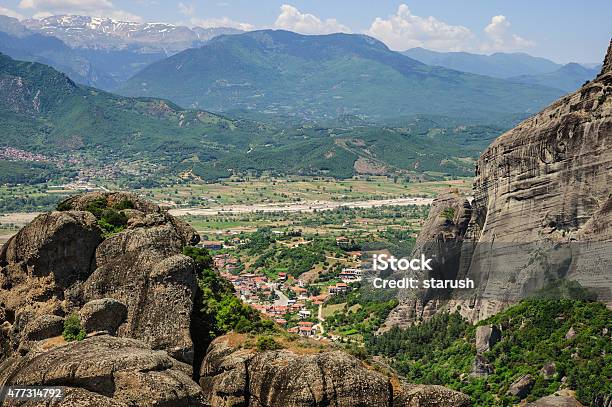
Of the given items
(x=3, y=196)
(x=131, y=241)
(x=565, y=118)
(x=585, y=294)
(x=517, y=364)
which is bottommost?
(x=3, y=196)

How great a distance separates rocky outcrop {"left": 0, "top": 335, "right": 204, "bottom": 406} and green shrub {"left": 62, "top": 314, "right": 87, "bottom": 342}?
11.0 feet

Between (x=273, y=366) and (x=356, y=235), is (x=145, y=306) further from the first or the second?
(x=356, y=235)

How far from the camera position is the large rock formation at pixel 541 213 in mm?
41031

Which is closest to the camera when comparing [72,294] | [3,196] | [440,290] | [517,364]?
[72,294]

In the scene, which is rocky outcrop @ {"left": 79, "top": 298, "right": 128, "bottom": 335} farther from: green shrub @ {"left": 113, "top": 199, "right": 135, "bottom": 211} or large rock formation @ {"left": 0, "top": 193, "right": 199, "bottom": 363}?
green shrub @ {"left": 113, "top": 199, "right": 135, "bottom": 211}

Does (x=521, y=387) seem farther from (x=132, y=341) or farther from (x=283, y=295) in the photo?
(x=283, y=295)

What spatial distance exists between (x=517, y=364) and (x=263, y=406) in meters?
22.7

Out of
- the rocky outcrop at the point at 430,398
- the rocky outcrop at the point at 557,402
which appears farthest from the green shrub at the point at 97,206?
the rocky outcrop at the point at 557,402

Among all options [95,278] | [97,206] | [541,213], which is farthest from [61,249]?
[541,213]

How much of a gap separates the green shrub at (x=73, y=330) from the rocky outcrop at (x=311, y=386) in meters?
4.24

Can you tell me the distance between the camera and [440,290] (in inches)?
2057

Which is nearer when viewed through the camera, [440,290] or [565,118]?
[565,118]

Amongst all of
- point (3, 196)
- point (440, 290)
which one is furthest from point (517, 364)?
point (3, 196)

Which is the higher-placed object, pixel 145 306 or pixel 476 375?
pixel 145 306
